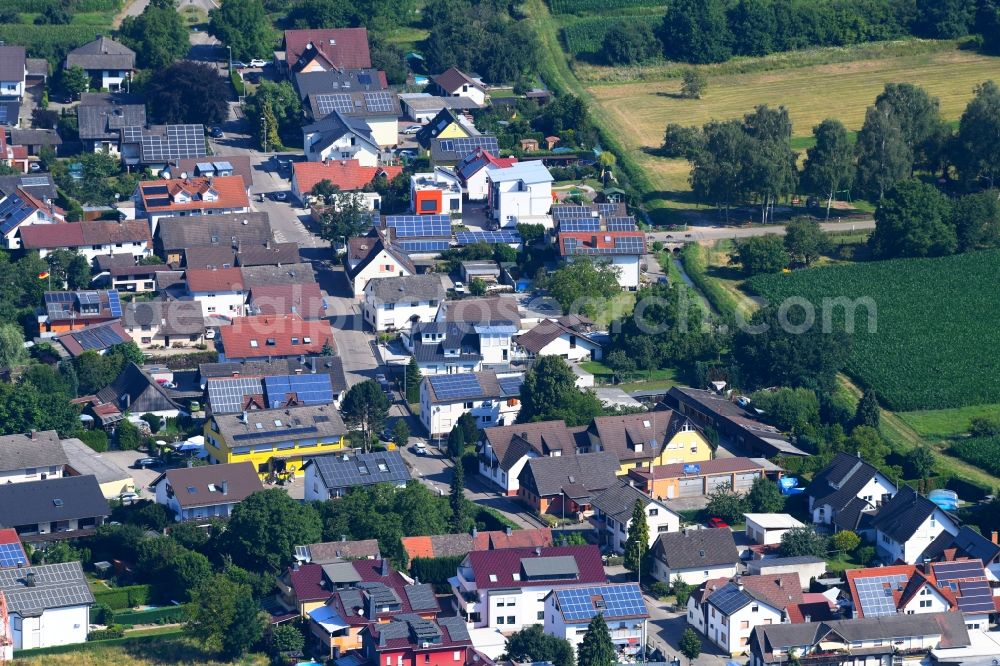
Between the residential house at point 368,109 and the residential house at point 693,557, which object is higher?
the residential house at point 368,109

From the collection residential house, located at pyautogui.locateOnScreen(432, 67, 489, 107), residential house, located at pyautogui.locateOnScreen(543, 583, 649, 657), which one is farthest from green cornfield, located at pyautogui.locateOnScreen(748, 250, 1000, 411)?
residential house, located at pyautogui.locateOnScreen(432, 67, 489, 107)

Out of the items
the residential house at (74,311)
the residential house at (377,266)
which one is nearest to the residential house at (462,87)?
the residential house at (377,266)

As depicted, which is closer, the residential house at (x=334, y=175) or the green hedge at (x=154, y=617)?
the green hedge at (x=154, y=617)

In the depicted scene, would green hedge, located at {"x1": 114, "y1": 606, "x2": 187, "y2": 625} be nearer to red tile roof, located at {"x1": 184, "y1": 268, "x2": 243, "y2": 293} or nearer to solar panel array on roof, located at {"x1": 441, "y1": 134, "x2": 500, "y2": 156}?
red tile roof, located at {"x1": 184, "y1": 268, "x2": 243, "y2": 293}

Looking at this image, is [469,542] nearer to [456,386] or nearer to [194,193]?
[456,386]

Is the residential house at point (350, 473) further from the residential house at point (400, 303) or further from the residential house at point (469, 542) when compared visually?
the residential house at point (400, 303)

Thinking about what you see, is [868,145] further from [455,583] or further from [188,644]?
[188,644]
